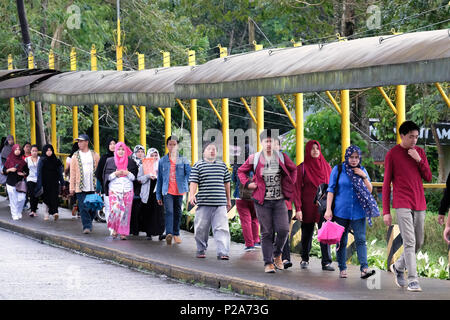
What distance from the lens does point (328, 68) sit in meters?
14.7

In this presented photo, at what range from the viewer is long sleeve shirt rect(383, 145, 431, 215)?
37.8ft

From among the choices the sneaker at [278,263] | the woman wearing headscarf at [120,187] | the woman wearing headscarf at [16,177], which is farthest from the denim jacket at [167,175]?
the woman wearing headscarf at [16,177]

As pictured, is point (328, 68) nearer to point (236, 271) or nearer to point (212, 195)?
point (212, 195)

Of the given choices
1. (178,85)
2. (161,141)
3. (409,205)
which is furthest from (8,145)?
(161,141)

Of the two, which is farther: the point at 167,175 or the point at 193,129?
the point at 193,129

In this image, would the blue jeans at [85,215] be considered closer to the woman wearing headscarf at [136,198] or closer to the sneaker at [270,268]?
the woman wearing headscarf at [136,198]

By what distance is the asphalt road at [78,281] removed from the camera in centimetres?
1209

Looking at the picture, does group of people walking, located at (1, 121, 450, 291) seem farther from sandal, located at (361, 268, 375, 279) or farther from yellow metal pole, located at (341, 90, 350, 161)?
yellow metal pole, located at (341, 90, 350, 161)

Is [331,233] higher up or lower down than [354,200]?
lower down

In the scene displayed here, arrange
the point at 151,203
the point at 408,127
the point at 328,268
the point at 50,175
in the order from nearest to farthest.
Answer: the point at 408,127 < the point at 328,268 < the point at 151,203 < the point at 50,175

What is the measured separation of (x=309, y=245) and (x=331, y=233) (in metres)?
1.50

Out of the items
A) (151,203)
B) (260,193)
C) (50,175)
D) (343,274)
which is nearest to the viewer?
(343,274)

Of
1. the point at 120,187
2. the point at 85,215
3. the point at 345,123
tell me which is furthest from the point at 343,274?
the point at 85,215

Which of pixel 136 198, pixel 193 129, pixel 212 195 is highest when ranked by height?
pixel 193 129
